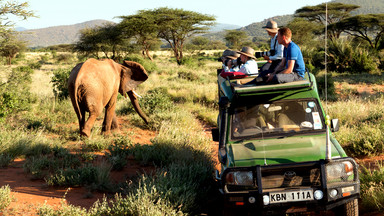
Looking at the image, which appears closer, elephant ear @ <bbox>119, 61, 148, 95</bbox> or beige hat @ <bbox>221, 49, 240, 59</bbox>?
beige hat @ <bbox>221, 49, 240, 59</bbox>

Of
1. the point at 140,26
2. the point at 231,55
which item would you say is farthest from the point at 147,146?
the point at 140,26

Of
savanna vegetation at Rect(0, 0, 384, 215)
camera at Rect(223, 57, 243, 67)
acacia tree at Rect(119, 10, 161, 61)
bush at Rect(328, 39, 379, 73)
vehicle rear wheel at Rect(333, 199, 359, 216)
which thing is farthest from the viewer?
acacia tree at Rect(119, 10, 161, 61)

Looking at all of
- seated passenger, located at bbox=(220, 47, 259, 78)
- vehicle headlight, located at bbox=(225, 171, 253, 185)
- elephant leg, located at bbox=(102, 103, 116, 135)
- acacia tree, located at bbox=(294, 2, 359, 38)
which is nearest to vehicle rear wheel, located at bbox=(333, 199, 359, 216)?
vehicle headlight, located at bbox=(225, 171, 253, 185)

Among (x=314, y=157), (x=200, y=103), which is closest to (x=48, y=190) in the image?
(x=314, y=157)

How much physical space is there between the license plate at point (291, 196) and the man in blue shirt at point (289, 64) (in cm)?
130

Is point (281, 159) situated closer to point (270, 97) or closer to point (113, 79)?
point (270, 97)

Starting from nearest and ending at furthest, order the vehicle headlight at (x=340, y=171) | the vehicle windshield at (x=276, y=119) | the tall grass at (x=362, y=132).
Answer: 1. the vehicle headlight at (x=340, y=171)
2. the vehicle windshield at (x=276, y=119)
3. the tall grass at (x=362, y=132)

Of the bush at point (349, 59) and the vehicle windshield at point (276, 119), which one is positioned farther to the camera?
the bush at point (349, 59)

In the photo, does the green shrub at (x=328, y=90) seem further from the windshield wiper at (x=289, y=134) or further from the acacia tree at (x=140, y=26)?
the acacia tree at (x=140, y=26)

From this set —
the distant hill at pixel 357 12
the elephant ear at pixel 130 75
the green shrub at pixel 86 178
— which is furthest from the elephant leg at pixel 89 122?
the distant hill at pixel 357 12

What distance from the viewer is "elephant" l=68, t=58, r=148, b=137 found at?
7961mm

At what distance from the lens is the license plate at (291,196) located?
3.81m

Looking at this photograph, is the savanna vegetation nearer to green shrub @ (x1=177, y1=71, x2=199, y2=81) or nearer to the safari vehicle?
the safari vehicle

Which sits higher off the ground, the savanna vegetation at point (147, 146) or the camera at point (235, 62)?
the camera at point (235, 62)
